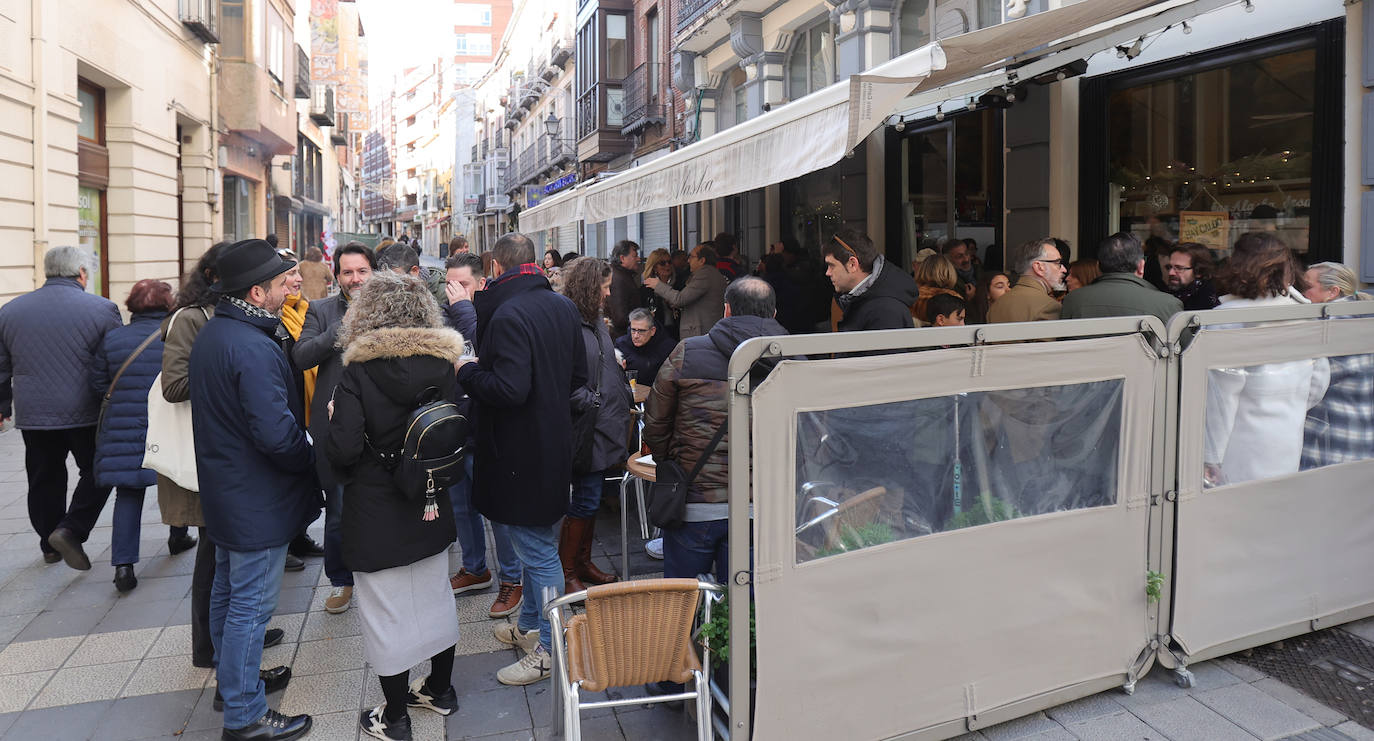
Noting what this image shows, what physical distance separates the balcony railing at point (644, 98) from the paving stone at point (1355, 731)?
17.8 metres

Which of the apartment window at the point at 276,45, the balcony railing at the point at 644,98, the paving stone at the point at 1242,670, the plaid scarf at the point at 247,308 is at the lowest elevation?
the paving stone at the point at 1242,670

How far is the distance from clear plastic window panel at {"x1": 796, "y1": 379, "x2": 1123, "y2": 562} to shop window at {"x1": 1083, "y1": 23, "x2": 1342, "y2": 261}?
392 centimetres

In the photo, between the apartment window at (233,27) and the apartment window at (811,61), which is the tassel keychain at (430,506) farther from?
the apartment window at (233,27)

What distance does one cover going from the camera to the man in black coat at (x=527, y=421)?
3.81 metres

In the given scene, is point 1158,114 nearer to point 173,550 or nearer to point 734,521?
point 734,521

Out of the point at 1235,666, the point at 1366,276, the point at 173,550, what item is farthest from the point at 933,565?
the point at 173,550

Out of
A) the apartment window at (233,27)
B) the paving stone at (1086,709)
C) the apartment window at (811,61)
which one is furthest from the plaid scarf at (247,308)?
the apartment window at (233,27)

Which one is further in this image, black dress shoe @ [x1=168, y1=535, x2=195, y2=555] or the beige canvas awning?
black dress shoe @ [x1=168, y1=535, x2=195, y2=555]

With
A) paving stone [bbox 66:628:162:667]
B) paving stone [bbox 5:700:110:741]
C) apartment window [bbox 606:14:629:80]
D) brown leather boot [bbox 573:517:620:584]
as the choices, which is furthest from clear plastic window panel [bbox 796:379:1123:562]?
apartment window [bbox 606:14:629:80]

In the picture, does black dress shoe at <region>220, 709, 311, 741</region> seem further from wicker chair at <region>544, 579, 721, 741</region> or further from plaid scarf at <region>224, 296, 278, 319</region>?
plaid scarf at <region>224, 296, 278, 319</region>

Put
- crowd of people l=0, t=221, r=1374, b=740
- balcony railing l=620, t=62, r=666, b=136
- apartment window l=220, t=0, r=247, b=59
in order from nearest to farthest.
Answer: crowd of people l=0, t=221, r=1374, b=740 → apartment window l=220, t=0, r=247, b=59 → balcony railing l=620, t=62, r=666, b=136

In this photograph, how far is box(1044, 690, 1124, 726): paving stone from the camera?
3521 millimetres

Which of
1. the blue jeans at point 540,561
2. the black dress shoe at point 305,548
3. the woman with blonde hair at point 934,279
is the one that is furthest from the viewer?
the black dress shoe at point 305,548

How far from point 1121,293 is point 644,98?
58.6ft
